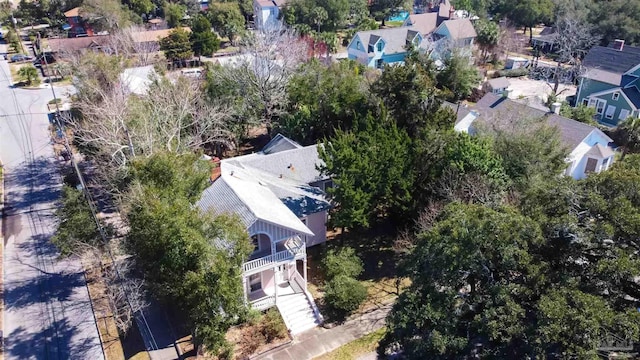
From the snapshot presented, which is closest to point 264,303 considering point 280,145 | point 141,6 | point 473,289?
point 473,289

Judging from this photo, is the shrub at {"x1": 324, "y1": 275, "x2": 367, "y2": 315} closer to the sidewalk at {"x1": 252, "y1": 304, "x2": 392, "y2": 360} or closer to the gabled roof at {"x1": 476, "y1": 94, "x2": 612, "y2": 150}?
the sidewalk at {"x1": 252, "y1": 304, "x2": 392, "y2": 360}

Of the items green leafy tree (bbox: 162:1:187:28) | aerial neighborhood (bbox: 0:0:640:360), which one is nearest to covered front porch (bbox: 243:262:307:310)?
aerial neighborhood (bbox: 0:0:640:360)

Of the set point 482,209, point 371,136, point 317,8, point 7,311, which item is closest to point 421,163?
point 371,136

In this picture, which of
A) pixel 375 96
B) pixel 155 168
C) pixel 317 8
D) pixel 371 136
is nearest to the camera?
pixel 155 168

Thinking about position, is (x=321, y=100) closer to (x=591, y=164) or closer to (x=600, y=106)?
(x=591, y=164)

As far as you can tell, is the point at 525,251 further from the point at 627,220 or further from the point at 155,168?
the point at 155,168

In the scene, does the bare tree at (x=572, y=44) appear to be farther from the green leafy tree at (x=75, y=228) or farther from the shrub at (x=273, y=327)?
the green leafy tree at (x=75, y=228)

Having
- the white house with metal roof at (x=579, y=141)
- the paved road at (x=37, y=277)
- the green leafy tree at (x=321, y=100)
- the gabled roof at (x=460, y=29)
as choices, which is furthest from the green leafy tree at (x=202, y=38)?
the white house with metal roof at (x=579, y=141)
